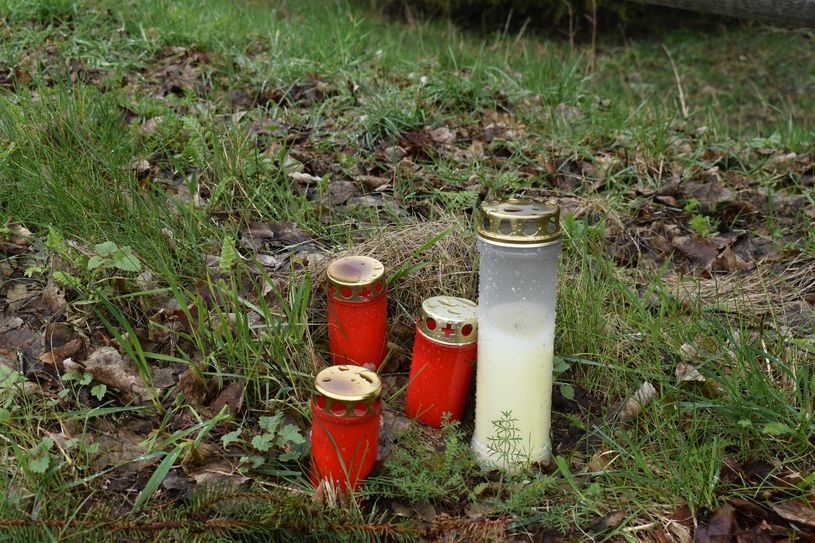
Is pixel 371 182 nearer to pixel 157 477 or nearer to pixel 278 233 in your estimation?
pixel 278 233

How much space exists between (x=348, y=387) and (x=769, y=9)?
2.21 m

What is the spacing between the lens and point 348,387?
1.92 metres

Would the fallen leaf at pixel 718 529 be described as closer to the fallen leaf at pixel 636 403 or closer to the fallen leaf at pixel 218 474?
the fallen leaf at pixel 636 403

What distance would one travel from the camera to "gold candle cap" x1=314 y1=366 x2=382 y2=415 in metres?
1.89

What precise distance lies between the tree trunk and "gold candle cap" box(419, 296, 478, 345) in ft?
5.67

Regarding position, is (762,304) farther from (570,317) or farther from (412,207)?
(412,207)

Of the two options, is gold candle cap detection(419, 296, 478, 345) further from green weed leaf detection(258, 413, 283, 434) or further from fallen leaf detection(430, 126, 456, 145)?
fallen leaf detection(430, 126, 456, 145)

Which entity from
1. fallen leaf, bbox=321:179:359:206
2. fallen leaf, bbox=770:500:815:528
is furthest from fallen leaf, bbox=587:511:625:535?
fallen leaf, bbox=321:179:359:206

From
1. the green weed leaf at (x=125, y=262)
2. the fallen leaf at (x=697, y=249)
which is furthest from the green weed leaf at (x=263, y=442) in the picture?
the fallen leaf at (x=697, y=249)

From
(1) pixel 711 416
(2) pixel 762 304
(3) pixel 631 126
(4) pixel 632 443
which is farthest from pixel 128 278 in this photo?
(3) pixel 631 126

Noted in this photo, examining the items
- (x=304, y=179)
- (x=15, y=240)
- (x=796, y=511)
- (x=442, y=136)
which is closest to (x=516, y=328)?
(x=796, y=511)

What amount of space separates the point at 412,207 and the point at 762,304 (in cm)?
A: 133

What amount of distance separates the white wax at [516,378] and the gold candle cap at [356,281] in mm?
357

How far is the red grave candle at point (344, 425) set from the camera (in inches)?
75.0
